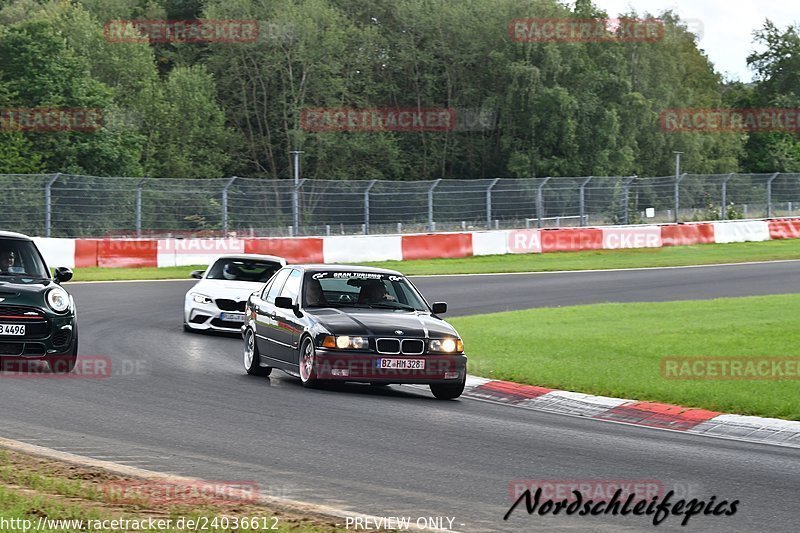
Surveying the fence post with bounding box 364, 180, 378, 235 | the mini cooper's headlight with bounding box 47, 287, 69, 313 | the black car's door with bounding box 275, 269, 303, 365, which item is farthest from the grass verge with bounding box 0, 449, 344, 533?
the fence post with bounding box 364, 180, 378, 235

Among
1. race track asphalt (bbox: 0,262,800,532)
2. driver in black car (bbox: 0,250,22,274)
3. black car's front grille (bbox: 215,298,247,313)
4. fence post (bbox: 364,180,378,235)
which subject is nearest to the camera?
race track asphalt (bbox: 0,262,800,532)

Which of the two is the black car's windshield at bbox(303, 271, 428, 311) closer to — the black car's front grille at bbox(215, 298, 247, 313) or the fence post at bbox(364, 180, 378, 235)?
the black car's front grille at bbox(215, 298, 247, 313)

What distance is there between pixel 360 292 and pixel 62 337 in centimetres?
320

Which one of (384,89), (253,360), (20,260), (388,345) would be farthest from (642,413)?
(384,89)

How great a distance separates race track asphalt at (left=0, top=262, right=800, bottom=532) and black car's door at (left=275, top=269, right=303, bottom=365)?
0.36 m

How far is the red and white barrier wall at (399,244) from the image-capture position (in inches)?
1270

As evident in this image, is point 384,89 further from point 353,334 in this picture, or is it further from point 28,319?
point 353,334

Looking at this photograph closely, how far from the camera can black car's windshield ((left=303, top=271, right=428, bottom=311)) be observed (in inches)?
531

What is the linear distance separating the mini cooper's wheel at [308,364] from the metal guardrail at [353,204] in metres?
19.9

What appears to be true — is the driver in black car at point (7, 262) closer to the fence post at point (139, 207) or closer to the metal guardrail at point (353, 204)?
the metal guardrail at point (353, 204)

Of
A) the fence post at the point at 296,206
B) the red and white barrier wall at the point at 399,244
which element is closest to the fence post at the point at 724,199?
the red and white barrier wall at the point at 399,244

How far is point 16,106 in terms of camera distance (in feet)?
200

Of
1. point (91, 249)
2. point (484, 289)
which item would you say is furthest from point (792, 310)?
point (91, 249)

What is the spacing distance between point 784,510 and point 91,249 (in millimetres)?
26743
